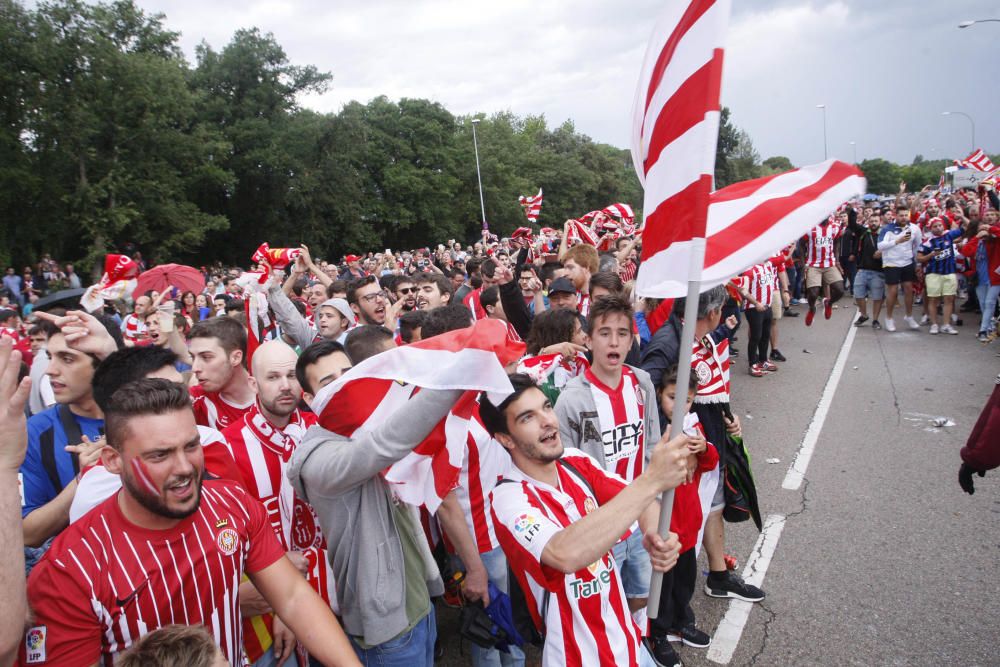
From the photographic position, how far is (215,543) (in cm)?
207

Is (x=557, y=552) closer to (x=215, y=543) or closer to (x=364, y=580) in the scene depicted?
(x=364, y=580)

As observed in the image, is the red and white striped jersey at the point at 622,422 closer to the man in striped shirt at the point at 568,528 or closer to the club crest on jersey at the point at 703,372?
the club crest on jersey at the point at 703,372

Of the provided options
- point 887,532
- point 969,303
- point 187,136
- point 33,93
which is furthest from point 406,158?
point 887,532

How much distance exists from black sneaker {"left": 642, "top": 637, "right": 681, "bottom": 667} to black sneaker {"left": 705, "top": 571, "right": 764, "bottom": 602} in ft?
2.30

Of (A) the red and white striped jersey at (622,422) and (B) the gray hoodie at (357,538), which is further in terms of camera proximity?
(A) the red and white striped jersey at (622,422)

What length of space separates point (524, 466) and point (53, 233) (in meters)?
34.0

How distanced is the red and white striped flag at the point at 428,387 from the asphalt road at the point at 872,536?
7.19 ft

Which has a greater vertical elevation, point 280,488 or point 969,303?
point 280,488

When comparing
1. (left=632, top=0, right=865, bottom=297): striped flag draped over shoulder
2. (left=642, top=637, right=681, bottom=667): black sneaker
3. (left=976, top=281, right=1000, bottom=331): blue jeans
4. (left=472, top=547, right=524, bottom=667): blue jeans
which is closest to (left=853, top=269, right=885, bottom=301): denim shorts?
(left=976, top=281, right=1000, bottom=331): blue jeans

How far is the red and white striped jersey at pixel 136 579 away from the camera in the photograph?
1.77 m

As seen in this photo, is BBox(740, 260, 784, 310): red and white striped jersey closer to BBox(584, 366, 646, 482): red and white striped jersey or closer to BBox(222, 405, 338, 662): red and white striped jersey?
BBox(584, 366, 646, 482): red and white striped jersey

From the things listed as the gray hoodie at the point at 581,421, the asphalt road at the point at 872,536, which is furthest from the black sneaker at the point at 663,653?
the gray hoodie at the point at 581,421

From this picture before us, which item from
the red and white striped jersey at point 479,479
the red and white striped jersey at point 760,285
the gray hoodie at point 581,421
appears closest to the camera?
the red and white striped jersey at point 479,479

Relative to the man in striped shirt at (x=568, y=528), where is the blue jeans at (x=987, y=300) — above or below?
below
